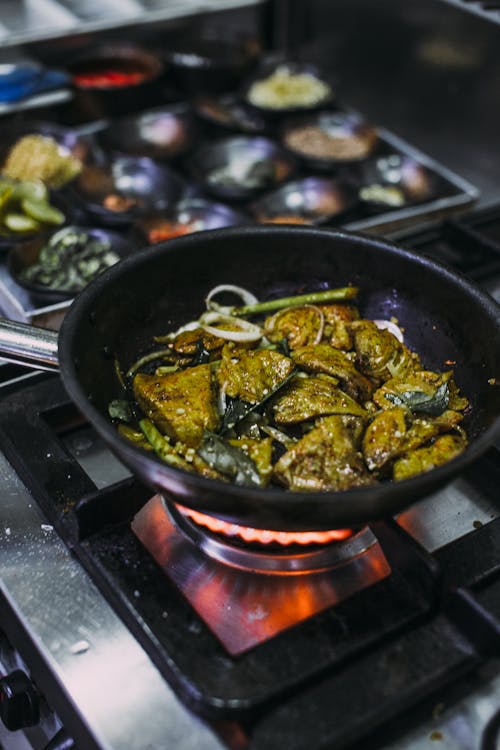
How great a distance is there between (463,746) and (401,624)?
22 centimetres

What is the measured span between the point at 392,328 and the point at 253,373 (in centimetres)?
40

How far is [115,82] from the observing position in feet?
11.4

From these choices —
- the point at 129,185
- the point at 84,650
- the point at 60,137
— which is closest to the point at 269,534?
the point at 84,650

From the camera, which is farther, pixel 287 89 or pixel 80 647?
pixel 287 89

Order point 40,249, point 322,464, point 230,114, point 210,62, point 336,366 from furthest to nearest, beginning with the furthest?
point 210,62 → point 230,114 → point 40,249 → point 336,366 → point 322,464

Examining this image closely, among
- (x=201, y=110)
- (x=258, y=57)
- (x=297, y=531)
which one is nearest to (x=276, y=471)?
(x=297, y=531)

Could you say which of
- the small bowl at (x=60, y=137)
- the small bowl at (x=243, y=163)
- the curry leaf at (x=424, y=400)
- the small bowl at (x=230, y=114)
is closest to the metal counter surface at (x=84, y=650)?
the curry leaf at (x=424, y=400)

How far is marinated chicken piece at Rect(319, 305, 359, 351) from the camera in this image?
1.94 metres

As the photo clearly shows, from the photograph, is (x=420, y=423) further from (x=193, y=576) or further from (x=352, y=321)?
(x=193, y=576)

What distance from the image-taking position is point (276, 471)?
1.56 metres

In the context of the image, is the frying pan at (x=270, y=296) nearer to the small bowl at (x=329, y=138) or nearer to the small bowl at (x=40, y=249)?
the small bowl at (x=40, y=249)

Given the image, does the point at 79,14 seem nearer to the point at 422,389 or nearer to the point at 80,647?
the point at 422,389

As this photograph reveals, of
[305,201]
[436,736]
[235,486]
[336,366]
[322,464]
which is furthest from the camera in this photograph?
[305,201]

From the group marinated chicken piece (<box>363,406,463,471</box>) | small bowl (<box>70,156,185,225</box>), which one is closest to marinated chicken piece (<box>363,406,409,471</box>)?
marinated chicken piece (<box>363,406,463,471</box>)
